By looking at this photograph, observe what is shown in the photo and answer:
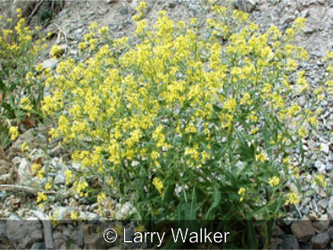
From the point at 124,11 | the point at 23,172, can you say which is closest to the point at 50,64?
the point at 124,11

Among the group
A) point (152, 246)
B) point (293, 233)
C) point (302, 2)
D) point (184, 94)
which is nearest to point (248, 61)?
point (184, 94)

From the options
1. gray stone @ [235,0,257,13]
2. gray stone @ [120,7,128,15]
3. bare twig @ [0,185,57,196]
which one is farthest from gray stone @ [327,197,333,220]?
gray stone @ [120,7,128,15]

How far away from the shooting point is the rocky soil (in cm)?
350

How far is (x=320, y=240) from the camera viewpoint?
335 centimetres

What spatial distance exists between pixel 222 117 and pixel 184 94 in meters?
0.35

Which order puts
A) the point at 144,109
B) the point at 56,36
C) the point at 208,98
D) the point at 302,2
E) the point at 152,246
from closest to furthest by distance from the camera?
1. the point at 208,98
2. the point at 144,109
3. the point at 152,246
4. the point at 302,2
5. the point at 56,36

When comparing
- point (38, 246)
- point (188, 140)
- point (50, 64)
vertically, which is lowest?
point (38, 246)

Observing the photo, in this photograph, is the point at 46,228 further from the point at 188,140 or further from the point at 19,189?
the point at 188,140

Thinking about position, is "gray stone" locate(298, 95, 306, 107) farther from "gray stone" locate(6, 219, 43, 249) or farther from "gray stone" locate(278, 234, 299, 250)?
"gray stone" locate(6, 219, 43, 249)

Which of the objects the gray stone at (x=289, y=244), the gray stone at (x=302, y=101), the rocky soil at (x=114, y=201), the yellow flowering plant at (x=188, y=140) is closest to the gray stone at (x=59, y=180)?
the rocky soil at (x=114, y=201)

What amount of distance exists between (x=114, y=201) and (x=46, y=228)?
1.99ft

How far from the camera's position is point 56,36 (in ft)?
20.8

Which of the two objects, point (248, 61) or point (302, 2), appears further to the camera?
point (302, 2)

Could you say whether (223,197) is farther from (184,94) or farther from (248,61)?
(248,61)
